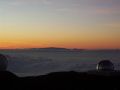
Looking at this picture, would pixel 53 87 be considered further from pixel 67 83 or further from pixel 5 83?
pixel 5 83

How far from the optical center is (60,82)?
31.5 m

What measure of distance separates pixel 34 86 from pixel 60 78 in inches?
86.5

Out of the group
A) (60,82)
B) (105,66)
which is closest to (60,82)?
(60,82)

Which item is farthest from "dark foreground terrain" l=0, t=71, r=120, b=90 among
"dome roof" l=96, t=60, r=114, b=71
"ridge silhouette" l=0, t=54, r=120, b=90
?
"dome roof" l=96, t=60, r=114, b=71

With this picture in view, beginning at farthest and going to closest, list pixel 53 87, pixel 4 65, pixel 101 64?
pixel 101 64 → pixel 4 65 → pixel 53 87

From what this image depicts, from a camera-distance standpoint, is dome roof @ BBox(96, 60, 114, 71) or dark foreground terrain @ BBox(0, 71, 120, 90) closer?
dark foreground terrain @ BBox(0, 71, 120, 90)

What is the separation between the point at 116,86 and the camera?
A: 3106 centimetres

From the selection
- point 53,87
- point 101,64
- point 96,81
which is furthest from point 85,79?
point 101,64

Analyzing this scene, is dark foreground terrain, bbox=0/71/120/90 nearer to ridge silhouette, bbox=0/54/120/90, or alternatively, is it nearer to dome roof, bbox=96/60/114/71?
ridge silhouette, bbox=0/54/120/90

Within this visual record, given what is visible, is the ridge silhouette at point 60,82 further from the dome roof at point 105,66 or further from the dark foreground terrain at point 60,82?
the dome roof at point 105,66

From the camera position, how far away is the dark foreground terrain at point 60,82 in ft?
101

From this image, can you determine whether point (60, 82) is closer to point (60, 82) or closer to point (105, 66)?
point (60, 82)

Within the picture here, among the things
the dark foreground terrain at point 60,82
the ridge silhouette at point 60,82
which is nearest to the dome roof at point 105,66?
the ridge silhouette at point 60,82

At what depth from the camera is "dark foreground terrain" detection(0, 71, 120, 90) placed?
3091cm
